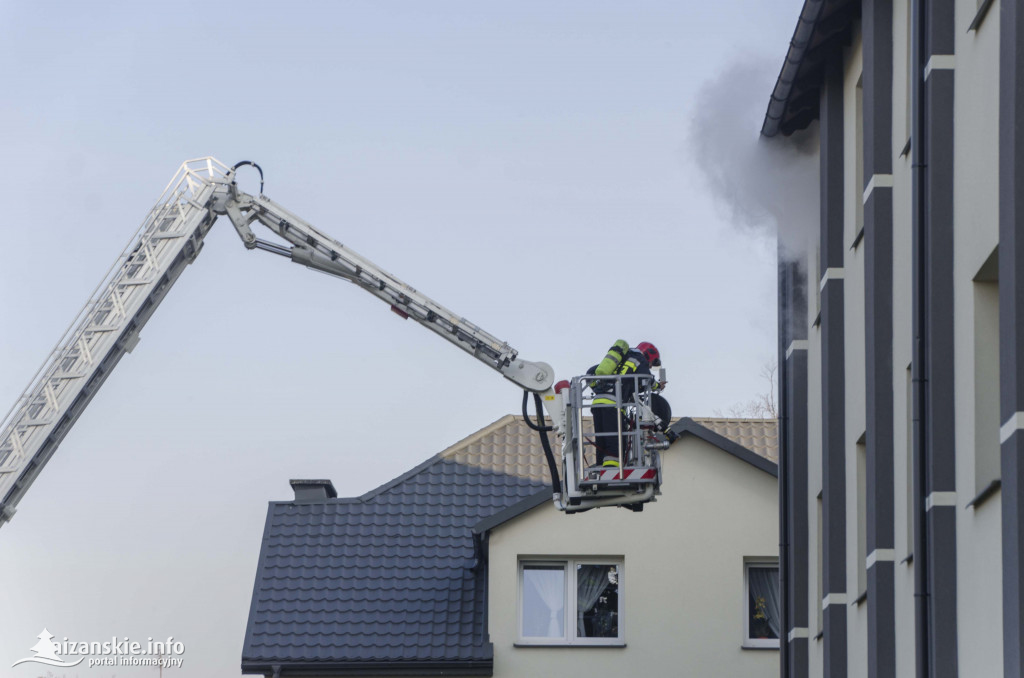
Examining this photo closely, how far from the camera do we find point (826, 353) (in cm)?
1371

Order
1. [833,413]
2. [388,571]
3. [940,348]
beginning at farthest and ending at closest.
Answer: [388,571] < [833,413] < [940,348]

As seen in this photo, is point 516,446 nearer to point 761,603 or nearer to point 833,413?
point 761,603

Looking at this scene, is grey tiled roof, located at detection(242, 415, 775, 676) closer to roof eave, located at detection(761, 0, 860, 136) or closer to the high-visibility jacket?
the high-visibility jacket

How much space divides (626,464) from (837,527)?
121 inches

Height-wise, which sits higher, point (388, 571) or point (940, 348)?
point (940, 348)

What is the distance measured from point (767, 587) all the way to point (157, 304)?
8.59 meters

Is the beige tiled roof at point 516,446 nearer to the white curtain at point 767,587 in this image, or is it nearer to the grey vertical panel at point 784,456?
the white curtain at point 767,587

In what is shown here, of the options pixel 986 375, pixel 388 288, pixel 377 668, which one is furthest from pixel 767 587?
pixel 986 375

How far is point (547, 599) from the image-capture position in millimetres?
19797

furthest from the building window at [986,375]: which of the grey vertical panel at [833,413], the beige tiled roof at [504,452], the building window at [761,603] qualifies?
the beige tiled roof at [504,452]

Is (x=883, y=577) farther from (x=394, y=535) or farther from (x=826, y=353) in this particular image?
(x=394, y=535)

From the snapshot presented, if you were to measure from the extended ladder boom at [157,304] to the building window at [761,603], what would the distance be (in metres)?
4.40

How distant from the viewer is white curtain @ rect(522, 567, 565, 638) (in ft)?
64.2

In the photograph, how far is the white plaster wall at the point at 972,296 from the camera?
9438 millimetres
